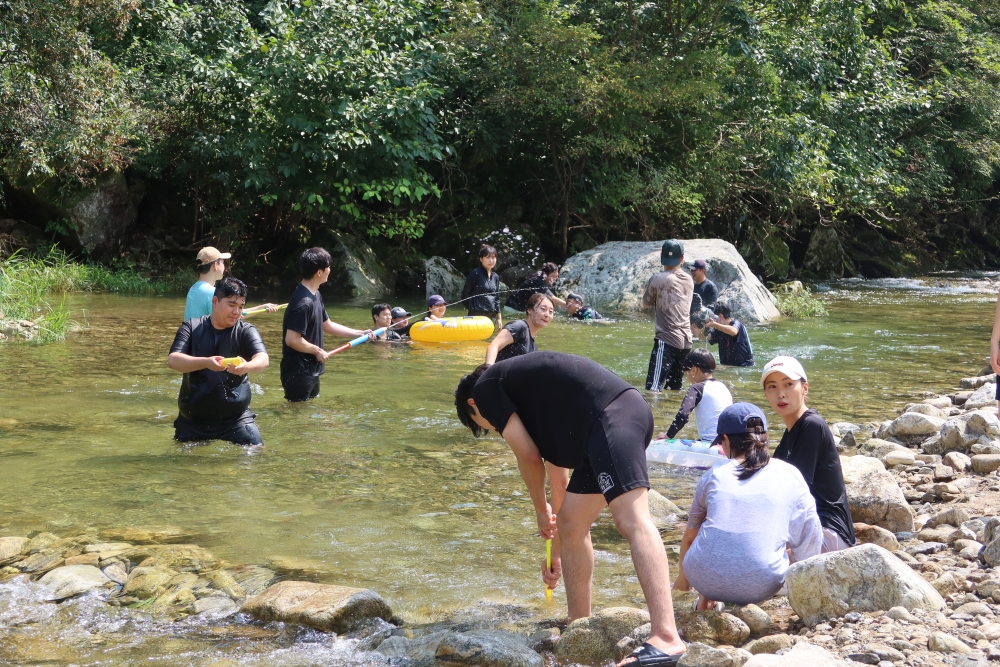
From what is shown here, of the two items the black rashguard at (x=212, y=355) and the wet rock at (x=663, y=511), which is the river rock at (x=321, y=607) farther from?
the black rashguard at (x=212, y=355)

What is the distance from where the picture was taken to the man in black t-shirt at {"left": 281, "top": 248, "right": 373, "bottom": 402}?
737 cm

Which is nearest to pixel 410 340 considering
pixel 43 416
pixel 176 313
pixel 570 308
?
pixel 570 308

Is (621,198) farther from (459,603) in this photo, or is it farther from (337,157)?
(459,603)

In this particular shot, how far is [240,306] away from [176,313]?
350 inches

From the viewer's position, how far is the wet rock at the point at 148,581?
4383 mm

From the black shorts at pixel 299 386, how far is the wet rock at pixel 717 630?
15.7 ft

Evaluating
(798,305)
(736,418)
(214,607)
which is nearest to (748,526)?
(736,418)

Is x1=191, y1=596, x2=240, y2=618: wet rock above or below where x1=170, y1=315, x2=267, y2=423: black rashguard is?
below

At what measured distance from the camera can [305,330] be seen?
293 inches

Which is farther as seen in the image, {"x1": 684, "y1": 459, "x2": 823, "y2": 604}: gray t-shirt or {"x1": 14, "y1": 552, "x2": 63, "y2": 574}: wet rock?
{"x1": 14, "y1": 552, "x2": 63, "y2": 574}: wet rock

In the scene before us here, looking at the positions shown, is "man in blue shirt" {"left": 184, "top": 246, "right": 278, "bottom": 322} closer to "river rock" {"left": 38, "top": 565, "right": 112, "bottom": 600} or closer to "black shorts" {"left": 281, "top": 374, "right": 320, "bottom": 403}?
"black shorts" {"left": 281, "top": 374, "right": 320, "bottom": 403}

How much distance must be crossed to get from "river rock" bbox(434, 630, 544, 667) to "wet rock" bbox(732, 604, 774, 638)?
80 centimetres

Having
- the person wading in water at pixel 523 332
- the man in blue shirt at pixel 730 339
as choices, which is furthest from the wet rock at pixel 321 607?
the man in blue shirt at pixel 730 339

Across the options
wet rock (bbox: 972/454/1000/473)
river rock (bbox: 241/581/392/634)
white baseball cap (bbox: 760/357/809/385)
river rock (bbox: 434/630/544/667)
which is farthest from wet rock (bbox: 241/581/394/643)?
wet rock (bbox: 972/454/1000/473)
